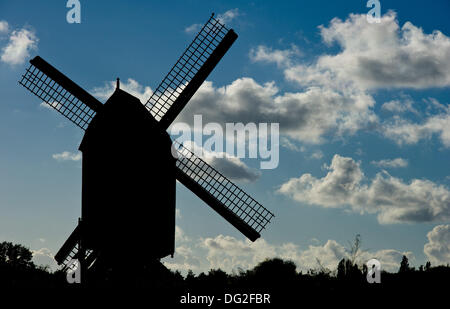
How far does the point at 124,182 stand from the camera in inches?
556

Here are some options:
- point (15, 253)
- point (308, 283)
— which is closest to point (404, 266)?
Result: point (308, 283)

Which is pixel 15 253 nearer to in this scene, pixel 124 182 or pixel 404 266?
pixel 124 182

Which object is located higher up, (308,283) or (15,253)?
(15,253)

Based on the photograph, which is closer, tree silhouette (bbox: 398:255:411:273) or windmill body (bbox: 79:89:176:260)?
tree silhouette (bbox: 398:255:411:273)

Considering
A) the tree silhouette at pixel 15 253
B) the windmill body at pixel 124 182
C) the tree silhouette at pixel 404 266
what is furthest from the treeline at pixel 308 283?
the tree silhouette at pixel 15 253

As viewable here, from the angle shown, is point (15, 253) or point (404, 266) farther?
point (15, 253)

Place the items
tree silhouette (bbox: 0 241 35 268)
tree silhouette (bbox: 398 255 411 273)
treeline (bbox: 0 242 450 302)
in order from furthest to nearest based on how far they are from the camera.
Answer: tree silhouette (bbox: 0 241 35 268), tree silhouette (bbox: 398 255 411 273), treeline (bbox: 0 242 450 302)

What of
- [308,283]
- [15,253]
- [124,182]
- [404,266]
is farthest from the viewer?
[15,253]

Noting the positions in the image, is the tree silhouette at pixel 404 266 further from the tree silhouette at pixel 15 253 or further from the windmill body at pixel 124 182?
the tree silhouette at pixel 15 253

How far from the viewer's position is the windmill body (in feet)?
46.4

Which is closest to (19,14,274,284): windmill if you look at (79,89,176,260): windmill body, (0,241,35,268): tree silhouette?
(79,89,176,260): windmill body

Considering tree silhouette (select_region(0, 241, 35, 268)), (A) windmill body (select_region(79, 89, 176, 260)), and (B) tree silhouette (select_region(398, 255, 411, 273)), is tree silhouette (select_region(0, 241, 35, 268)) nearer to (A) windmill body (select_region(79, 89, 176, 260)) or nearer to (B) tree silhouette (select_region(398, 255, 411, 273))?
(A) windmill body (select_region(79, 89, 176, 260))
